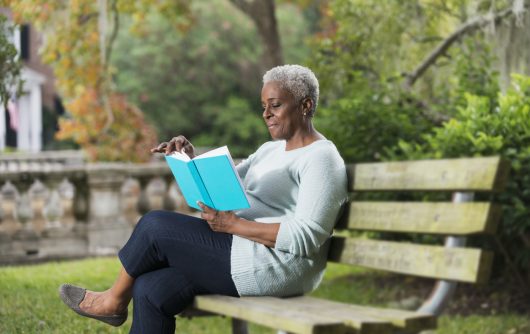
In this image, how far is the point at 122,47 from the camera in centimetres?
3108

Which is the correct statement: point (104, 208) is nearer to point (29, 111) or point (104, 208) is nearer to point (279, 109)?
point (279, 109)

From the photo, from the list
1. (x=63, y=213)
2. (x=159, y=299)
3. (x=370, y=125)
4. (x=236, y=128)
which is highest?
(x=370, y=125)

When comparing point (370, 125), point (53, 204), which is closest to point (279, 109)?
point (370, 125)

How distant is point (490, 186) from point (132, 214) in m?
7.54

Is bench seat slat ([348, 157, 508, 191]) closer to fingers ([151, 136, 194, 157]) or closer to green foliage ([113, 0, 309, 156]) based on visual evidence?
fingers ([151, 136, 194, 157])

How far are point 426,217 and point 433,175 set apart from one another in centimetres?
17

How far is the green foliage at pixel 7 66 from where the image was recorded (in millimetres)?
5078

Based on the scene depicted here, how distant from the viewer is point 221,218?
3707mm

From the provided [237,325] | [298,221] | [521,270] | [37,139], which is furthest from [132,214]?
[37,139]

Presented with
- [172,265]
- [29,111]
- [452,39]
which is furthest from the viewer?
[29,111]

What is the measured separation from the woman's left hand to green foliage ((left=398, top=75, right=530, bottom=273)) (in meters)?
2.87

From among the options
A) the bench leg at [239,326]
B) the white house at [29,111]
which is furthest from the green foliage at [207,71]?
the bench leg at [239,326]

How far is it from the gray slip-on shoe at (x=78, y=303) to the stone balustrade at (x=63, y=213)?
5769 mm

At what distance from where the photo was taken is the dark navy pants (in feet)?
12.2
